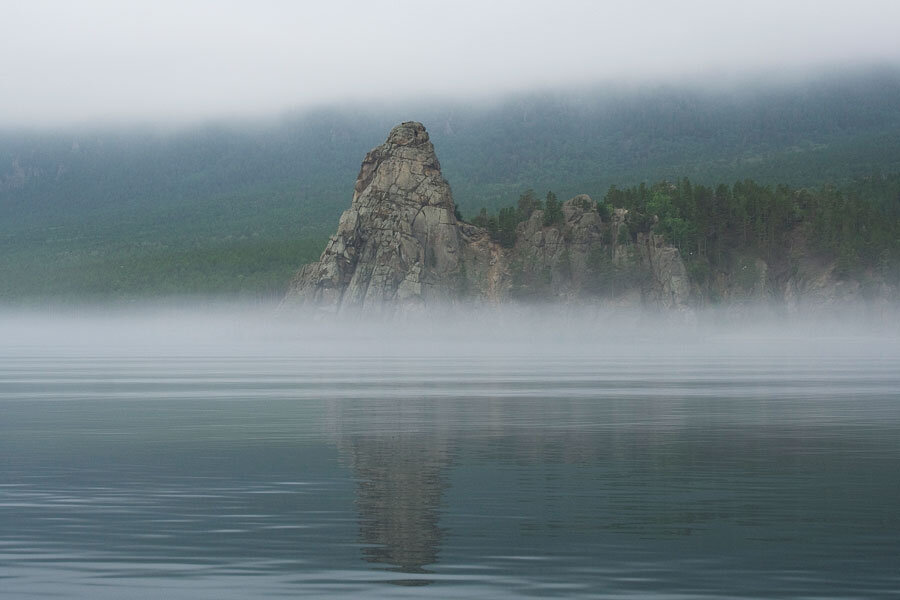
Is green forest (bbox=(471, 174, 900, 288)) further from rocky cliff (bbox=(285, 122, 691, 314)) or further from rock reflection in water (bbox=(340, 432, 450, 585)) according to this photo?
rock reflection in water (bbox=(340, 432, 450, 585))

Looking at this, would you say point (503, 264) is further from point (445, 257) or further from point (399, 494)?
point (399, 494)

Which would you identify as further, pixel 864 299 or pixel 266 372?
pixel 864 299

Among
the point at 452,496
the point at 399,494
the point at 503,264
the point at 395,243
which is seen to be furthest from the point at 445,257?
the point at 452,496

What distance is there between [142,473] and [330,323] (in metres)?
154

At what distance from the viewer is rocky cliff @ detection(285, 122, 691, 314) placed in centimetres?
17925

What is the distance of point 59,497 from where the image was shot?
1006 inches

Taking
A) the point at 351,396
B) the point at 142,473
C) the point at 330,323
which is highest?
the point at 142,473

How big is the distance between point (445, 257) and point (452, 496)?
A: 157m

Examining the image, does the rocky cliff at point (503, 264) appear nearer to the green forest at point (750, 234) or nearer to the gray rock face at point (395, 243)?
the gray rock face at point (395, 243)

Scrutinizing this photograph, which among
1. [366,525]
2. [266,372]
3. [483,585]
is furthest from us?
[266,372]

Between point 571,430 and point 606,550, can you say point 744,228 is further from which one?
point 606,550

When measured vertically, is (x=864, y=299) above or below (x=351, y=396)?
below

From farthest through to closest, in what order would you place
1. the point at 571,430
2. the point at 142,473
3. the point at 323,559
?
the point at 571,430 < the point at 142,473 < the point at 323,559

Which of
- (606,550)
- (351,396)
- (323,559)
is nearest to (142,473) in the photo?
(323,559)
